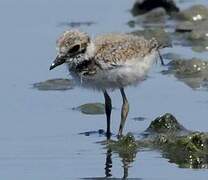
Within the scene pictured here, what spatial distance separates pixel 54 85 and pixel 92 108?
0.85m

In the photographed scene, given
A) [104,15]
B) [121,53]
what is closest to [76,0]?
[104,15]

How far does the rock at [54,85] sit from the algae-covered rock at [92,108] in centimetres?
70

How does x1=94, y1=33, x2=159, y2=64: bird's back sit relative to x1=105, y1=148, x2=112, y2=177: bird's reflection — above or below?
above

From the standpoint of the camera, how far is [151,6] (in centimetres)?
1383

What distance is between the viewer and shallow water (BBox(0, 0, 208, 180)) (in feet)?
26.1

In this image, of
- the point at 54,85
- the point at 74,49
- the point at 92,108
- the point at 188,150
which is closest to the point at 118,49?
the point at 74,49

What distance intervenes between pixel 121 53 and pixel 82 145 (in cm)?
80

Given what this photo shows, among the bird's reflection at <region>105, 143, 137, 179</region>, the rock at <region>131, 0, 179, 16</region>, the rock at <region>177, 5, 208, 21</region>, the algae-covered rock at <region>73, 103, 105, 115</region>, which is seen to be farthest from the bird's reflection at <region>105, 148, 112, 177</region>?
the rock at <region>131, 0, 179, 16</region>

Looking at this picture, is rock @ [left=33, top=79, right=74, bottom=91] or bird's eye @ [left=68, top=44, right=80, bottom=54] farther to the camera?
rock @ [left=33, top=79, right=74, bottom=91]

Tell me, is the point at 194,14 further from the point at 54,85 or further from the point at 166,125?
the point at 166,125

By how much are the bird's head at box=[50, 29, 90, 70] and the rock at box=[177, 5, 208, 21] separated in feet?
14.8

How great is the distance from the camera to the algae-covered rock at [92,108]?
9.52 metres

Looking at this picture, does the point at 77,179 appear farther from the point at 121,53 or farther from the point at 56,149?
the point at 121,53

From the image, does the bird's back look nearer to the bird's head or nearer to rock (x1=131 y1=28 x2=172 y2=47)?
the bird's head
